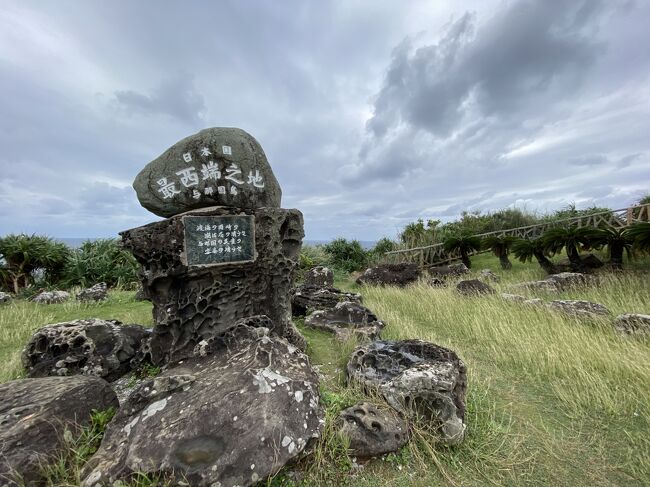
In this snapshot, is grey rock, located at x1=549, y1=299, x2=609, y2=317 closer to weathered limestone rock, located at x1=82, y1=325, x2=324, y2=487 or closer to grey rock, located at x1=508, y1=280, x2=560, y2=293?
grey rock, located at x1=508, y1=280, x2=560, y2=293

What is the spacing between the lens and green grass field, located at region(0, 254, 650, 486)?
2322 millimetres

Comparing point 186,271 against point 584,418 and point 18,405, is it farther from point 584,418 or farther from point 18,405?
point 584,418

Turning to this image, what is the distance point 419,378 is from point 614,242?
8783 millimetres

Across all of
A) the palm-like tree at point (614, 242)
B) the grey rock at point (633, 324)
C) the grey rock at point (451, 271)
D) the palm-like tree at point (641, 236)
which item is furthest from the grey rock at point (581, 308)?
the grey rock at point (451, 271)

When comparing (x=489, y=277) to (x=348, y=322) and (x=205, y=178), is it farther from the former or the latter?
(x=205, y=178)

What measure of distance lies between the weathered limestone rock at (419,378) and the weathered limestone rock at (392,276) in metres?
7.28

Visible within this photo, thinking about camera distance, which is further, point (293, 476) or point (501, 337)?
point (501, 337)

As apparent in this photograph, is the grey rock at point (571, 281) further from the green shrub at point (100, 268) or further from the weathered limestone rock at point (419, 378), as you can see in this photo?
the green shrub at point (100, 268)

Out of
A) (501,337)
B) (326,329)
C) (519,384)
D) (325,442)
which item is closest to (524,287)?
(501,337)

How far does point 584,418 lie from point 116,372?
516 centimetres

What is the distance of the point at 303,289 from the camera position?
7969 mm

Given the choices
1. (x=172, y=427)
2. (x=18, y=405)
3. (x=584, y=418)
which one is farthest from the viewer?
(x=584, y=418)

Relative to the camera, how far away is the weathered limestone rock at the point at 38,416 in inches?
78.7

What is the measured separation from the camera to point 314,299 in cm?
730
